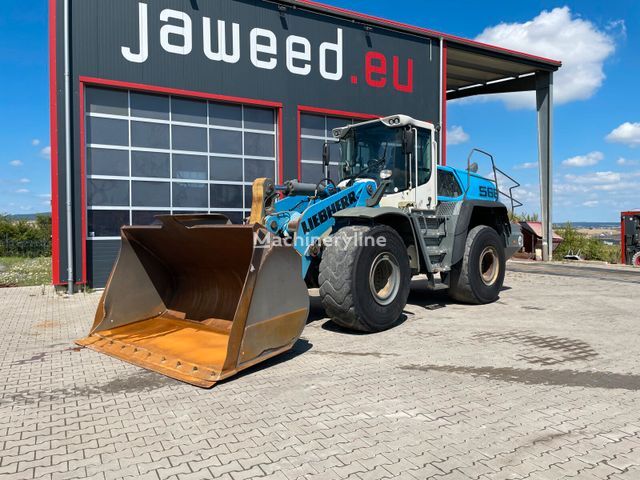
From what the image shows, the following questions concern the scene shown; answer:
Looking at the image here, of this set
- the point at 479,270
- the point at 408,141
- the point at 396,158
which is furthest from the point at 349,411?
the point at 479,270

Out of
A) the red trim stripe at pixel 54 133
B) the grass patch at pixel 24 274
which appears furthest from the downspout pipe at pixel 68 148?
the grass patch at pixel 24 274

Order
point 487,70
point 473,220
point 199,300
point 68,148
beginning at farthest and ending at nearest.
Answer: point 487,70, point 68,148, point 473,220, point 199,300

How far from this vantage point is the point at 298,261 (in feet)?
17.0

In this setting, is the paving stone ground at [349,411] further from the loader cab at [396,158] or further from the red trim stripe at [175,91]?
the red trim stripe at [175,91]

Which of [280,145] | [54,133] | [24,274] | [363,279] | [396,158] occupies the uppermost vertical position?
[280,145]

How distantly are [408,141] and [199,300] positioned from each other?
3.74 m

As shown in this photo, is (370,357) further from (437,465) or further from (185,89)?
(185,89)

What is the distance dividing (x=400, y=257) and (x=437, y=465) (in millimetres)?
4001

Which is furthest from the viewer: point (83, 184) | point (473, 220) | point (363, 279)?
point (83, 184)

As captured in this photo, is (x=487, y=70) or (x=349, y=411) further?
(x=487, y=70)

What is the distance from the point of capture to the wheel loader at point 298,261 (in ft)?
16.0

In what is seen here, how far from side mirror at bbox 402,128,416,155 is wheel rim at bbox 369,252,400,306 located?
1.73m

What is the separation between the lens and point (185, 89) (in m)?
11.9

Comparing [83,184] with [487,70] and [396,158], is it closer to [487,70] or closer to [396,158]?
[396,158]
